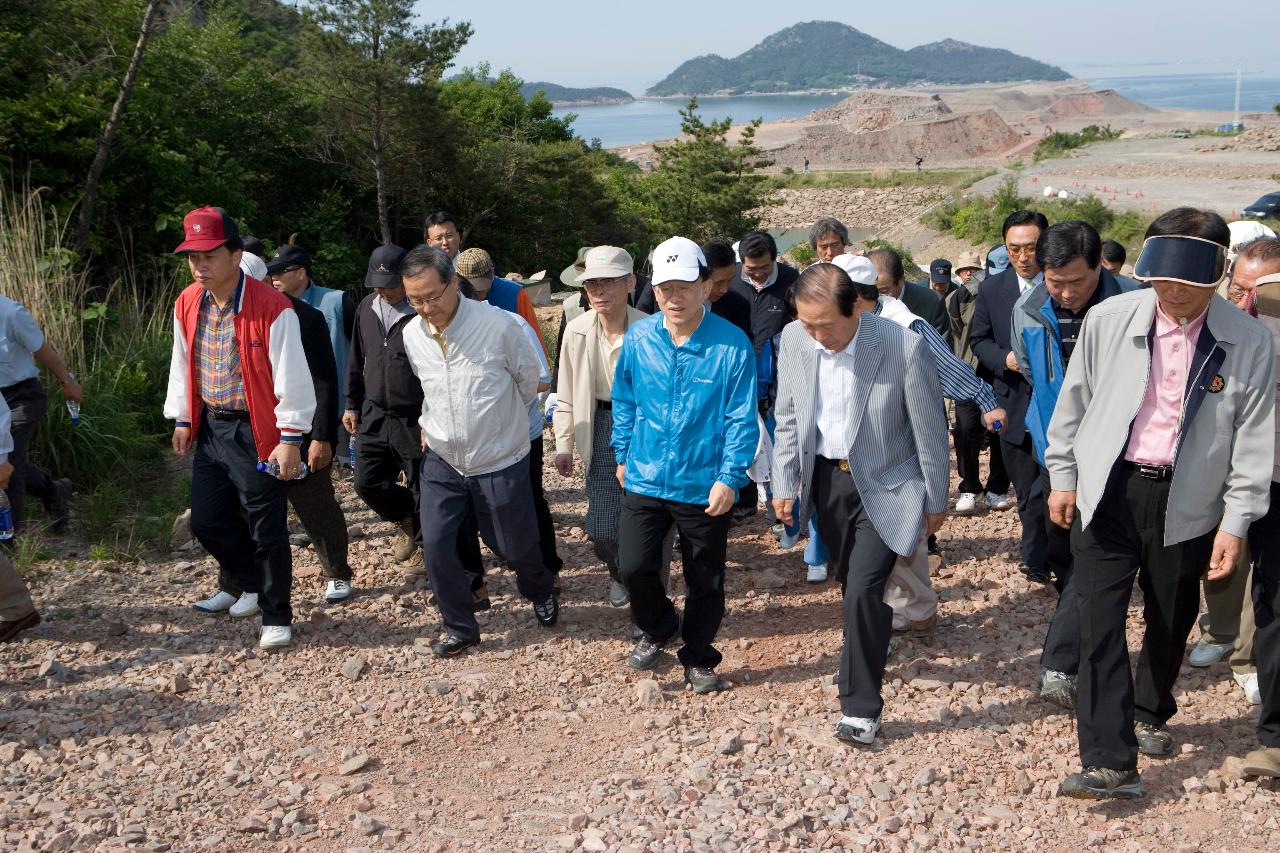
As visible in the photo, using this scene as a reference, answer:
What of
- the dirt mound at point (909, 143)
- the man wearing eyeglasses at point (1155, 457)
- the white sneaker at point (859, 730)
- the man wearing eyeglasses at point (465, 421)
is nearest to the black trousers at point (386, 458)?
the man wearing eyeglasses at point (465, 421)

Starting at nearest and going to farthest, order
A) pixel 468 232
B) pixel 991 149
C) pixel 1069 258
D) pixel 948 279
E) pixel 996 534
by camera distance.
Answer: pixel 1069 258, pixel 996 534, pixel 948 279, pixel 468 232, pixel 991 149

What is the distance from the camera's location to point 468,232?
3089cm

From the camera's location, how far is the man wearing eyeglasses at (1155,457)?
11.1 feet

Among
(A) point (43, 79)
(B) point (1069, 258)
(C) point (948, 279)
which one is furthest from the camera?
(A) point (43, 79)

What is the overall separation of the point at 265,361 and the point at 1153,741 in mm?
3983

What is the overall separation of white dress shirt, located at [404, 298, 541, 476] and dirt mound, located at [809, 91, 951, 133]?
360ft

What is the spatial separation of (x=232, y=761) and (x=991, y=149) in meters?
108

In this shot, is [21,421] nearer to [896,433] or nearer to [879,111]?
[896,433]

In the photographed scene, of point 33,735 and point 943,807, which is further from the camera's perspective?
point 33,735

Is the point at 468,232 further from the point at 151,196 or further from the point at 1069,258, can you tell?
the point at 1069,258

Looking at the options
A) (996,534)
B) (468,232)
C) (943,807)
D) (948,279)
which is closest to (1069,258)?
(943,807)

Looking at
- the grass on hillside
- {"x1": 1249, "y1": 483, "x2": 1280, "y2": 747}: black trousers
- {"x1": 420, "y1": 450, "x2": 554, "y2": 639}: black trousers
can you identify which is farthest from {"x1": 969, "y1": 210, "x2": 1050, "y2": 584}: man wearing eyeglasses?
the grass on hillside

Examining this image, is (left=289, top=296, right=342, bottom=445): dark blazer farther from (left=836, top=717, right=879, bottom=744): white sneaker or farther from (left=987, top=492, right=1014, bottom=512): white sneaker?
(left=987, top=492, right=1014, bottom=512): white sneaker

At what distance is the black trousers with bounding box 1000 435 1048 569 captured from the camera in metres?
5.42
